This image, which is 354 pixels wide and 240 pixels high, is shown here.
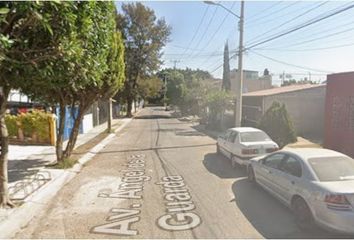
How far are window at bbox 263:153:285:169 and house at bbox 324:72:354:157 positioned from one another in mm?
6634

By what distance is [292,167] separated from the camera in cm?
695

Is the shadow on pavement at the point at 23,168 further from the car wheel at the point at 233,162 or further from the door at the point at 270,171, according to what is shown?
the door at the point at 270,171

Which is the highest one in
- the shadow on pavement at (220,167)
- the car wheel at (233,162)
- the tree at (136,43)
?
the tree at (136,43)

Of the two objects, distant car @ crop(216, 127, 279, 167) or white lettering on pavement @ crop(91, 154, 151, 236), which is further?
distant car @ crop(216, 127, 279, 167)

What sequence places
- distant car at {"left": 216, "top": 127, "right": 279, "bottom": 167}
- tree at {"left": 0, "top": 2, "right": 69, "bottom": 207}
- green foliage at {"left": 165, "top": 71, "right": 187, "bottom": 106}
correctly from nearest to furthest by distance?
tree at {"left": 0, "top": 2, "right": 69, "bottom": 207} < distant car at {"left": 216, "top": 127, "right": 279, "bottom": 167} < green foliage at {"left": 165, "top": 71, "right": 187, "bottom": 106}

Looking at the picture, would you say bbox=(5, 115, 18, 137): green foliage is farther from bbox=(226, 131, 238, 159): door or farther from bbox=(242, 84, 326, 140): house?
bbox=(242, 84, 326, 140): house

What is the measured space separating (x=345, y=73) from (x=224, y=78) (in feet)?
161

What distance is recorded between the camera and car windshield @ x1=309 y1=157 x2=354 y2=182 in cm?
614

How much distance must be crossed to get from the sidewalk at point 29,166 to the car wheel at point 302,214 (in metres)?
6.19

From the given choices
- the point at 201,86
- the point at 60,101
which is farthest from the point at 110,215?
the point at 201,86

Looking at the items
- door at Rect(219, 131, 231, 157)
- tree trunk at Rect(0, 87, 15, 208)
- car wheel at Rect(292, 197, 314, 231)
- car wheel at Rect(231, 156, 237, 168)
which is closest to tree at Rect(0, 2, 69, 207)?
tree trunk at Rect(0, 87, 15, 208)

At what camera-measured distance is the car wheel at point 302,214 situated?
599cm

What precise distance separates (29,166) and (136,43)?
38611 millimetres

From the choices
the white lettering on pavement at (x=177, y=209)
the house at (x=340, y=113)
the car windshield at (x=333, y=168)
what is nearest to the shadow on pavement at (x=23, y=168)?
the white lettering on pavement at (x=177, y=209)
